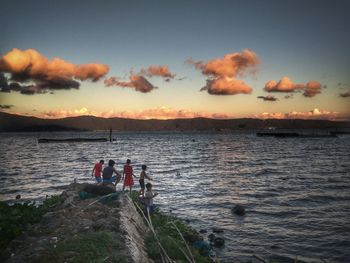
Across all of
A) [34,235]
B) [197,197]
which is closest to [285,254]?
[34,235]

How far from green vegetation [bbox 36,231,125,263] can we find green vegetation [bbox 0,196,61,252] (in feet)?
8.48

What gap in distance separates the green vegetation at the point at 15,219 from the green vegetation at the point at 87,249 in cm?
259

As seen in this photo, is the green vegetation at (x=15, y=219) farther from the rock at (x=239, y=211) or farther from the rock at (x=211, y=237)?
the rock at (x=239, y=211)

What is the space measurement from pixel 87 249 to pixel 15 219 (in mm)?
5479

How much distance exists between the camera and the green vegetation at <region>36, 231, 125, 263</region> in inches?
361

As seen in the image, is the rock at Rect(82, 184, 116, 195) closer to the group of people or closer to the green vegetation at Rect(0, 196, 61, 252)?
the group of people

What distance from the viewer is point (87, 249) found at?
9.61 m

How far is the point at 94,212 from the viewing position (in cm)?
1347

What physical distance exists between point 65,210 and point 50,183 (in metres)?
26.6

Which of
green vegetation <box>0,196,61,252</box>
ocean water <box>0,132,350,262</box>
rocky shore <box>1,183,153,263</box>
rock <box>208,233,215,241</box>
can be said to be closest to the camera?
rocky shore <box>1,183,153,263</box>

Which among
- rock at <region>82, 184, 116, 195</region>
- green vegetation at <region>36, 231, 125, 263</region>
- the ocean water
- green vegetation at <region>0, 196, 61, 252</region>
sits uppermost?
rock at <region>82, 184, 116, 195</region>

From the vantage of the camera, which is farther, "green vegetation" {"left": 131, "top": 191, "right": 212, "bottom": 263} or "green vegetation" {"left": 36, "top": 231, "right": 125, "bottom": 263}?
"green vegetation" {"left": 131, "top": 191, "right": 212, "bottom": 263}

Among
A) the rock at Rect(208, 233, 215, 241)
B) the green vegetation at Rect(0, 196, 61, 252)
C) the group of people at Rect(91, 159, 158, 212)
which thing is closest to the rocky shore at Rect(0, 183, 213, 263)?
the green vegetation at Rect(0, 196, 61, 252)

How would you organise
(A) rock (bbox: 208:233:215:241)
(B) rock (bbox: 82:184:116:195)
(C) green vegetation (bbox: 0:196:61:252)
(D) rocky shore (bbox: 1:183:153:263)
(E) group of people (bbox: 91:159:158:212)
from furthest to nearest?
(A) rock (bbox: 208:233:215:241) → (E) group of people (bbox: 91:159:158:212) → (B) rock (bbox: 82:184:116:195) → (C) green vegetation (bbox: 0:196:61:252) → (D) rocky shore (bbox: 1:183:153:263)
